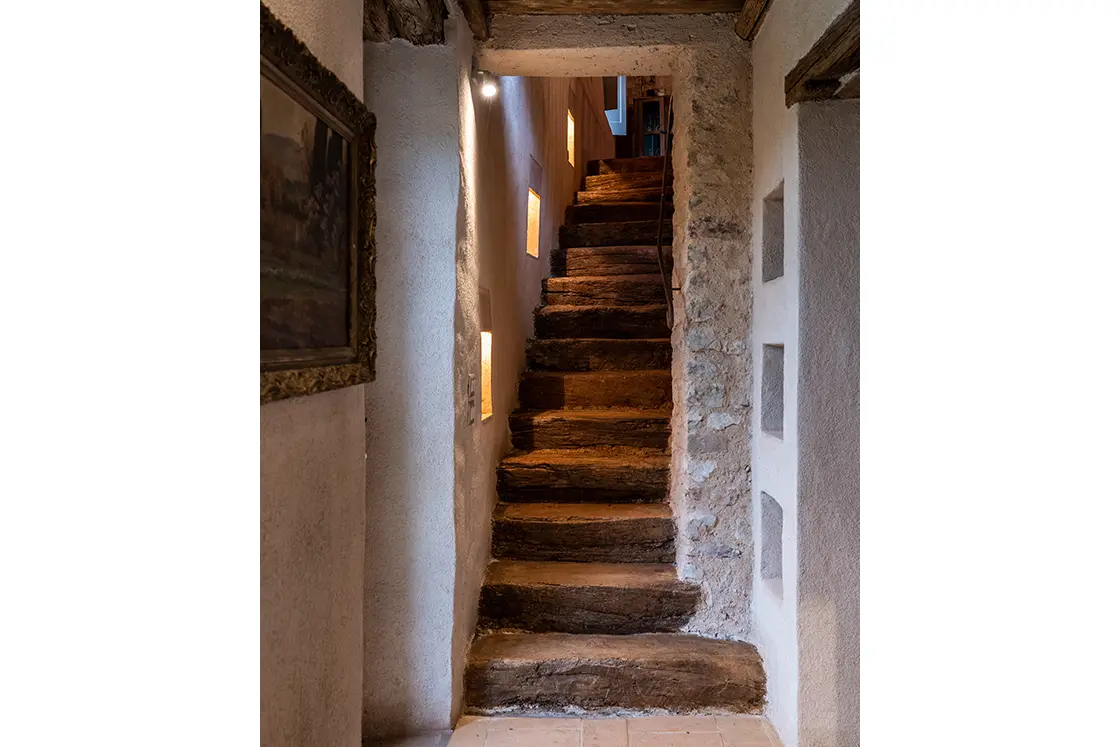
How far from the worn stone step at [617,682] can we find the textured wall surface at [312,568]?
1.00 meters

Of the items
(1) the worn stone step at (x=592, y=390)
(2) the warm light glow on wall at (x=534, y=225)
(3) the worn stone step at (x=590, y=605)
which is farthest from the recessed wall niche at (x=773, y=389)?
(2) the warm light glow on wall at (x=534, y=225)

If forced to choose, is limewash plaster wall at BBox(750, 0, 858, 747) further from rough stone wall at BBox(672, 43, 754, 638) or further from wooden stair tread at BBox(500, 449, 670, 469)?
wooden stair tread at BBox(500, 449, 670, 469)

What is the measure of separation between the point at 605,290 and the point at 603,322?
0.32 meters

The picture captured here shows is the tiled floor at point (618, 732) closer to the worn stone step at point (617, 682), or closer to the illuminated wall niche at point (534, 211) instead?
the worn stone step at point (617, 682)

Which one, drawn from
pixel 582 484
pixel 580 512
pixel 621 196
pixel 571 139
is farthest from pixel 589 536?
pixel 571 139

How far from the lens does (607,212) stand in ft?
19.2

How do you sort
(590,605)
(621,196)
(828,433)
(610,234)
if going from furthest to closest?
(621,196) < (610,234) < (590,605) < (828,433)

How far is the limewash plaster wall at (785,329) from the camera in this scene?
2422 mm

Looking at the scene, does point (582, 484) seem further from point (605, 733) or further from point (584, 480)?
point (605, 733)

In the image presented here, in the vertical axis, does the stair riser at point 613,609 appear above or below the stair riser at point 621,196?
below
